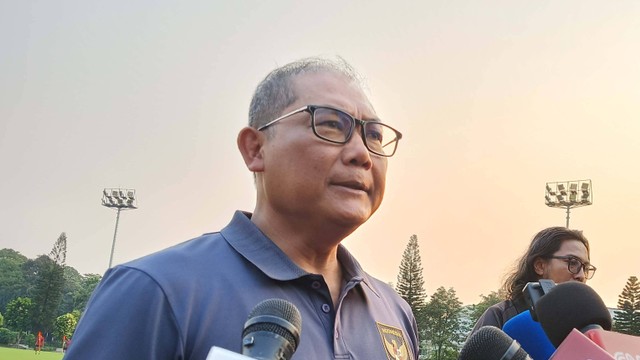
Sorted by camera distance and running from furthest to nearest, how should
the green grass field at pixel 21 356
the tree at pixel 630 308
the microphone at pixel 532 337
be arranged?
1. the tree at pixel 630 308
2. the green grass field at pixel 21 356
3. the microphone at pixel 532 337

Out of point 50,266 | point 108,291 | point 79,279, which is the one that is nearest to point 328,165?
point 108,291

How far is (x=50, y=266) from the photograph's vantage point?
206ft

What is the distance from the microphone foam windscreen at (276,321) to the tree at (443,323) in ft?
181

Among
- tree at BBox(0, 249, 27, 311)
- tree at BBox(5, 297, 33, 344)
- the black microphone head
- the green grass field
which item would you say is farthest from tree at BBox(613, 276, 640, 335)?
tree at BBox(0, 249, 27, 311)

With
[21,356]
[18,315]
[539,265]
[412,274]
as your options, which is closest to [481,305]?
[412,274]

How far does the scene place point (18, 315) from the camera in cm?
7106

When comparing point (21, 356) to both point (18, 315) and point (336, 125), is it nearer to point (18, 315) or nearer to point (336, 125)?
point (18, 315)

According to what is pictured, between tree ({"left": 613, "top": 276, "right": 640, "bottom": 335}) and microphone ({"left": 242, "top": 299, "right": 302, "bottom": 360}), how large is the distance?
154 feet

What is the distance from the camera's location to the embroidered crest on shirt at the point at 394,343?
2.24 meters

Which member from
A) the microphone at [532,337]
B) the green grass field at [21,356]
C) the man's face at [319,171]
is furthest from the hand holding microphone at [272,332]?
the green grass field at [21,356]

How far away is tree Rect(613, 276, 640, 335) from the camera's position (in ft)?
140

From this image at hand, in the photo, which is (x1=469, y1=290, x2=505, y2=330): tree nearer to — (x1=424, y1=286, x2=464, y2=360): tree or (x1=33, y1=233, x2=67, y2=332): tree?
(x1=424, y1=286, x2=464, y2=360): tree

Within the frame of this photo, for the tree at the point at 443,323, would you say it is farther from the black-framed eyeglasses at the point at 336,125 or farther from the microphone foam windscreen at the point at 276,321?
the microphone foam windscreen at the point at 276,321

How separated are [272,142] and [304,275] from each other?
0.53 metres
